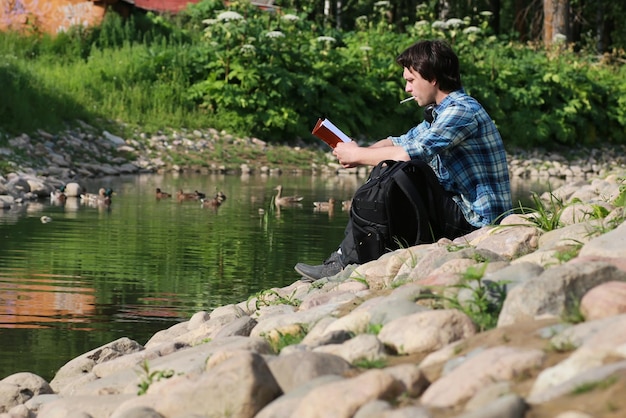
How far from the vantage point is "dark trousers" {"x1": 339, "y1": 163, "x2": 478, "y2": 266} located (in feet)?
23.1

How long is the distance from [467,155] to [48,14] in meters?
19.4

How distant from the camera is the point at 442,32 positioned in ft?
90.5

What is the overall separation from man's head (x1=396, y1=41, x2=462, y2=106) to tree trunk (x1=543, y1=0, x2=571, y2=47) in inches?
924

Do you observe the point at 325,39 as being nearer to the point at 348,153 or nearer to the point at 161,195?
the point at 161,195

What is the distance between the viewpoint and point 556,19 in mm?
30469

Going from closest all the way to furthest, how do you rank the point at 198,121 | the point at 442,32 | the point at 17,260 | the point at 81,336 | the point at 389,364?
the point at 389,364 < the point at 81,336 < the point at 17,260 < the point at 198,121 < the point at 442,32

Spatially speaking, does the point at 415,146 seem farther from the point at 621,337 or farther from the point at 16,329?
the point at 621,337

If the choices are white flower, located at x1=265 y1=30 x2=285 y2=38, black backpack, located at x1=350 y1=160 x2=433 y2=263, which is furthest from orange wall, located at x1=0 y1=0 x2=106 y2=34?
black backpack, located at x1=350 y1=160 x2=433 y2=263

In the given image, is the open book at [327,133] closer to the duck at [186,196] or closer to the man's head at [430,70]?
the man's head at [430,70]

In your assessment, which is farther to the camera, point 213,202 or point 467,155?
point 213,202

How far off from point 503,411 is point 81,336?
375cm

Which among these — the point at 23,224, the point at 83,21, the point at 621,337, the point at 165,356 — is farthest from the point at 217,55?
the point at 621,337

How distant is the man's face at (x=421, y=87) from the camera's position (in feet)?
23.7

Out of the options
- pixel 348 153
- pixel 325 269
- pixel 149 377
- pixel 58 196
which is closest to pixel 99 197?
pixel 58 196
